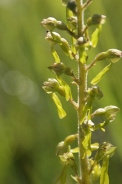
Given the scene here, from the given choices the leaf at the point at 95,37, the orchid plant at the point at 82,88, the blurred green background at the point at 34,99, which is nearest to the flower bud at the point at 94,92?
the orchid plant at the point at 82,88

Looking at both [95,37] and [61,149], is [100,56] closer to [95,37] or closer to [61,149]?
[95,37]

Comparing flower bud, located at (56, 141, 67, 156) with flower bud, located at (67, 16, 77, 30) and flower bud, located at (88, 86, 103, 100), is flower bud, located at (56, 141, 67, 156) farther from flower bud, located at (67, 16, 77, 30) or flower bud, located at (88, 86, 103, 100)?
flower bud, located at (67, 16, 77, 30)

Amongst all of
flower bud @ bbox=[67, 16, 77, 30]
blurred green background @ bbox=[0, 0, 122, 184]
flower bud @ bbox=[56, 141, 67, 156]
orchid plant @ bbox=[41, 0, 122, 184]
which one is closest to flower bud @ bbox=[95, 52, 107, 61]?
orchid plant @ bbox=[41, 0, 122, 184]

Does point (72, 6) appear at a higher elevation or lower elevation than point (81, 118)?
higher

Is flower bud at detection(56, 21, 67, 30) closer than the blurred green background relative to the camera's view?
Answer: Yes

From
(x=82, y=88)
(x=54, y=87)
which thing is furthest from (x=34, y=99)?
(x=82, y=88)

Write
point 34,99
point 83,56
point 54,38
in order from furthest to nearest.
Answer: point 34,99 < point 54,38 < point 83,56

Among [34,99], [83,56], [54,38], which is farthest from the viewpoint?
[34,99]

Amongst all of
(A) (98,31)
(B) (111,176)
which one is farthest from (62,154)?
(B) (111,176)

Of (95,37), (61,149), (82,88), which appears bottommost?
(61,149)

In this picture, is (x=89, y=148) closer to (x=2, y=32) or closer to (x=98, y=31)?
(x=98, y=31)
